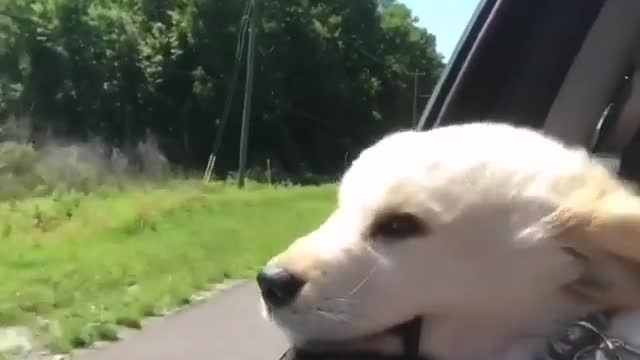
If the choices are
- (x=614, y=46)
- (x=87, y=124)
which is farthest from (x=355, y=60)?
(x=614, y=46)

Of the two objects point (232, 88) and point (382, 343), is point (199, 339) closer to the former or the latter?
point (382, 343)

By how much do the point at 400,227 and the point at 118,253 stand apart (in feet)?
49.8

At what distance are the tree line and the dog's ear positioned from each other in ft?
179

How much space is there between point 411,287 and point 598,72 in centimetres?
153

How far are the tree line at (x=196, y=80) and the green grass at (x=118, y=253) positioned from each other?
2785cm

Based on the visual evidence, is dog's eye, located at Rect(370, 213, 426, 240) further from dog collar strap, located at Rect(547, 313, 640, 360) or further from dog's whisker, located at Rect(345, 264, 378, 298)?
dog collar strap, located at Rect(547, 313, 640, 360)

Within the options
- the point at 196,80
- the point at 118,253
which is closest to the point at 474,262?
the point at 118,253

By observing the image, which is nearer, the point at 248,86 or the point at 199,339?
the point at 199,339

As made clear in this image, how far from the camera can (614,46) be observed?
2904 mm

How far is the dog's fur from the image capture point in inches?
58.5

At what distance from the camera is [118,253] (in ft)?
53.9

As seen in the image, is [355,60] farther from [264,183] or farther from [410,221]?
[410,221]

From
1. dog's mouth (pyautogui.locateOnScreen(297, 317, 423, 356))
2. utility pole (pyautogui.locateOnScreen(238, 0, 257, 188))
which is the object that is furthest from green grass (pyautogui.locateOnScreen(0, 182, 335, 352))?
utility pole (pyautogui.locateOnScreen(238, 0, 257, 188))

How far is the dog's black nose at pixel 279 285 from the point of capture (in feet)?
4.87
